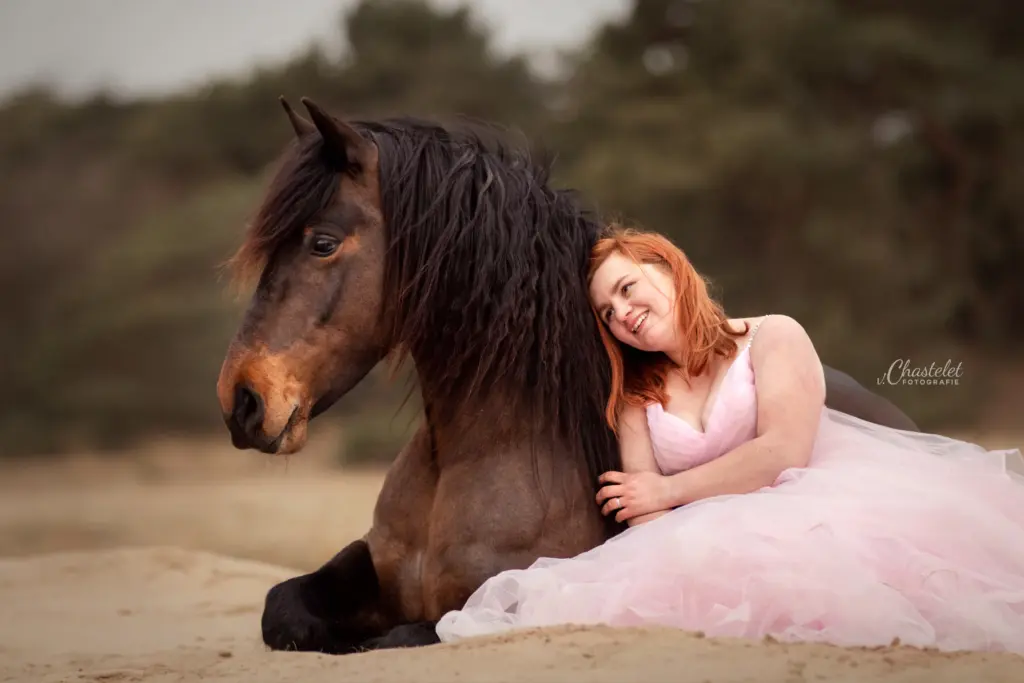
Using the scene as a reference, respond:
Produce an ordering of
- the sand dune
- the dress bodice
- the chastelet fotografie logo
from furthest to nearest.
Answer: the chastelet fotografie logo < the dress bodice < the sand dune

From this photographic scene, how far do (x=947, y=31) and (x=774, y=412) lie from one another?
9.12 m

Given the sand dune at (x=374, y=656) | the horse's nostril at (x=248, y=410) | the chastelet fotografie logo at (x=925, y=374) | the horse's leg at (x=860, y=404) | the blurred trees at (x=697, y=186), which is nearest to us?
the sand dune at (x=374, y=656)

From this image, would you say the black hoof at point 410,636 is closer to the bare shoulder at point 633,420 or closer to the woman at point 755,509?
the woman at point 755,509

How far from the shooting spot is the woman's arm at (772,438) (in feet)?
6.34

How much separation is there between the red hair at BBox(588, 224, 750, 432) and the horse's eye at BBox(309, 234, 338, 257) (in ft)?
1.68

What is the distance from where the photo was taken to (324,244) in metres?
1.96

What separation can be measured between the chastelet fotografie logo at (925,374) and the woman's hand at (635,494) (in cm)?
724

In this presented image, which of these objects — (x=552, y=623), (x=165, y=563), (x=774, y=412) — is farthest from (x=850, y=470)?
(x=165, y=563)

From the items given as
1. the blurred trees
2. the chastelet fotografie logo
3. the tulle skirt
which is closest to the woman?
the tulle skirt

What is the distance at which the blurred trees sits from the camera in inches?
370

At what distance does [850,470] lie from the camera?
6.33 feet

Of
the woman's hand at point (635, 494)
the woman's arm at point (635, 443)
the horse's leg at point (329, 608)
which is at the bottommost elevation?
the horse's leg at point (329, 608)

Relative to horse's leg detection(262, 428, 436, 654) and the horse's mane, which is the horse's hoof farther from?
the horse's mane

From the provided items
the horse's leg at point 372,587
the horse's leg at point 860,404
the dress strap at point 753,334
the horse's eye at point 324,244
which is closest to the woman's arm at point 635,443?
the dress strap at point 753,334
